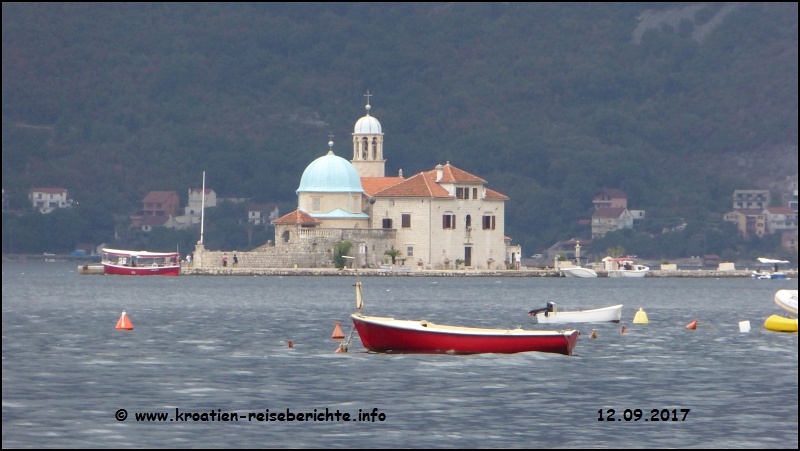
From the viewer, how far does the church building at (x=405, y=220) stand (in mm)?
110062

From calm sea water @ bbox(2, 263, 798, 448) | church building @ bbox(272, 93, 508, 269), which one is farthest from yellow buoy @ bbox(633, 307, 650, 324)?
church building @ bbox(272, 93, 508, 269)

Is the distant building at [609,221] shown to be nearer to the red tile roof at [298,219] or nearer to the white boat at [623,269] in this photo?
the white boat at [623,269]

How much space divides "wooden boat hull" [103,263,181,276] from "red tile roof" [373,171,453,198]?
15155 millimetres

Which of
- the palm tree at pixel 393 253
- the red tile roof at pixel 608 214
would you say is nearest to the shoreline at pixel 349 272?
the palm tree at pixel 393 253

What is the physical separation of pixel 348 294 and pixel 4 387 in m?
47.2

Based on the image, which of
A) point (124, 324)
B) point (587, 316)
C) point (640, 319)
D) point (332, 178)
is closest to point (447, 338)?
point (124, 324)

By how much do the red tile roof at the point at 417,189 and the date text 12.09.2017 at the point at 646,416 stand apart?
7731 centimetres

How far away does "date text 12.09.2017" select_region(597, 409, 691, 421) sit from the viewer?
30750 mm

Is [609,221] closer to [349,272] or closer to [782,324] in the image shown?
[349,272]

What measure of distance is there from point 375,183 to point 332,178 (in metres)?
5.13

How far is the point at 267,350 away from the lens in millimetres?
44188

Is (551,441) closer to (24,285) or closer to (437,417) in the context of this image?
(437,417)

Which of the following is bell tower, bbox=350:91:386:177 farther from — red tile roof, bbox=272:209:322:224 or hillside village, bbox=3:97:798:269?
red tile roof, bbox=272:209:322:224

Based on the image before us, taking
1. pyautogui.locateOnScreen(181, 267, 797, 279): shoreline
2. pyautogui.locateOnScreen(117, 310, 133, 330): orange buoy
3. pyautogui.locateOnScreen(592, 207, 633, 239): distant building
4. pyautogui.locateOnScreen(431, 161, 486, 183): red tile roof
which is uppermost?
pyautogui.locateOnScreen(592, 207, 633, 239): distant building
